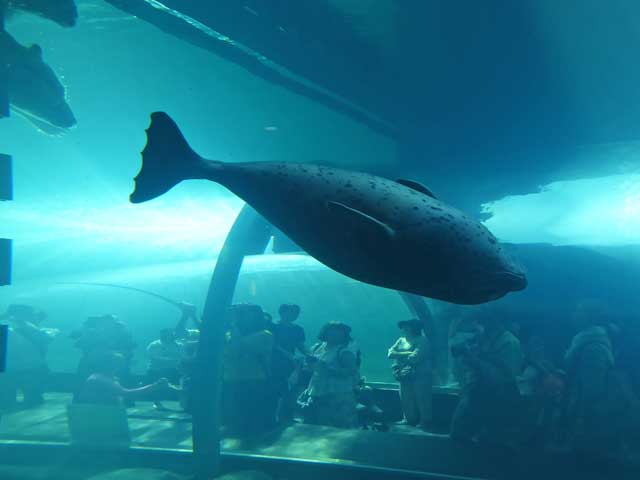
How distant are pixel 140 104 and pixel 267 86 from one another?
445cm

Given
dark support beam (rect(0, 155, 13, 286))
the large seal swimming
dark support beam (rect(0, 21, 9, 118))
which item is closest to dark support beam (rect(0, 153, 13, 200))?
dark support beam (rect(0, 155, 13, 286))

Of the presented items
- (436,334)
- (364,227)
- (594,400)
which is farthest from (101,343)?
(364,227)

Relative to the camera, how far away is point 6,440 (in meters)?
9.53

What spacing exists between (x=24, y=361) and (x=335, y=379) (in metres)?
10.3

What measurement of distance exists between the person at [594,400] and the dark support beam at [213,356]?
6.03 m

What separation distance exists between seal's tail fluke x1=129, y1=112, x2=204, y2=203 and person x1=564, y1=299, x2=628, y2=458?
7.73 meters

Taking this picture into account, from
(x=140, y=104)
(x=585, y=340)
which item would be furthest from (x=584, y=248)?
(x=140, y=104)

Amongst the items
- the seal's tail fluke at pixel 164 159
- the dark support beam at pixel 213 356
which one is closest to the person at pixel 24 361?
the dark support beam at pixel 213 356

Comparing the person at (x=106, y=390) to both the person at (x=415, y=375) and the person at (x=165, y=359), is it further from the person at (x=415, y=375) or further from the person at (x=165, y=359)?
the person at (x=415, y=375)

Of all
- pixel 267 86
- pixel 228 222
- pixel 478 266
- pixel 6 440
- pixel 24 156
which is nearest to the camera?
pixel 478 266

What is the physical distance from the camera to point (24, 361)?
13.2m

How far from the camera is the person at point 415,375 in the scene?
905 centimetres

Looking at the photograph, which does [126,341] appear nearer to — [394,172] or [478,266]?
[394,172]

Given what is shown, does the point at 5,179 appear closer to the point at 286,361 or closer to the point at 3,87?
the point at 3,87
